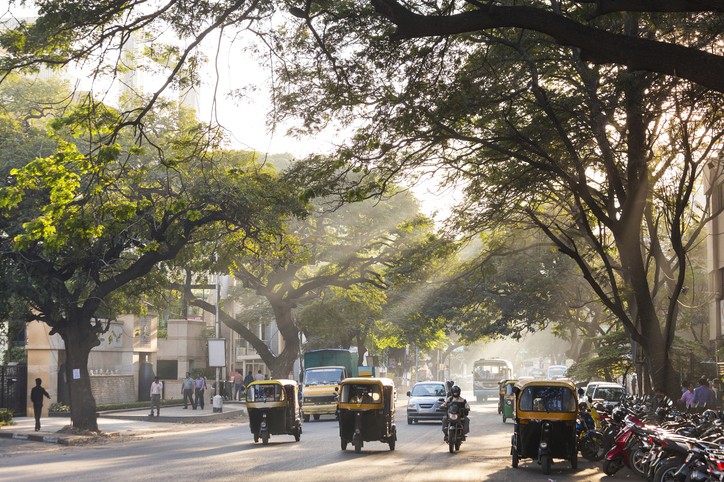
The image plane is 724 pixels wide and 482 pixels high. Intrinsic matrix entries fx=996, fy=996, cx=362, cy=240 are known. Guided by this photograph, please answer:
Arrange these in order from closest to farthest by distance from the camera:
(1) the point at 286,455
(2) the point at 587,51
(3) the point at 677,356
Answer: (2) the point at 587,51 < (1) the point at 286,455 < (3) the point at 677,356

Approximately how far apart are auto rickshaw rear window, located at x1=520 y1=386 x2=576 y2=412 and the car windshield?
738 inches

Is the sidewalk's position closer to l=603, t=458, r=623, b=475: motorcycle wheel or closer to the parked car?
the parked car

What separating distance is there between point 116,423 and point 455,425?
18.7 meters

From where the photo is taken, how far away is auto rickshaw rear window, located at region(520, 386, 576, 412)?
63.4 ft

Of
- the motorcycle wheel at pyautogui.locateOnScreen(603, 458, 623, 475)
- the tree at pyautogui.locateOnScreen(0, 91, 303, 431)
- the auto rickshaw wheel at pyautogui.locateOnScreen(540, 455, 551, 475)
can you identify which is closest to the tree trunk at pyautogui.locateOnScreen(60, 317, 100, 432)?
the tree at pyautogui.locateOnScreen(0, 91, 303, 431)

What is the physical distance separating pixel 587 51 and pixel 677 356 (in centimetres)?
2970

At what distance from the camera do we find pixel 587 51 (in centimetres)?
1085

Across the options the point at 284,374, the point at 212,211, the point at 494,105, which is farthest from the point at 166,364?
the point at 494,105

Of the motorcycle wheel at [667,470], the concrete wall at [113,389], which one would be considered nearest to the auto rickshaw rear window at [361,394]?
the motorcycle wheel at [667,470]

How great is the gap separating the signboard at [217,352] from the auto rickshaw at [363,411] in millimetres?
23469

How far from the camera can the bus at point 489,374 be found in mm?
71562

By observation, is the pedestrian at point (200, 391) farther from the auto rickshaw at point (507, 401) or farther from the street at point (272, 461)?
the street at point (272, 461)

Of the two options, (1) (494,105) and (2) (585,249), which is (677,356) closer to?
(2) (585,249)

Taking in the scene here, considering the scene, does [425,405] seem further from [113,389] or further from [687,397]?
[113,389]
